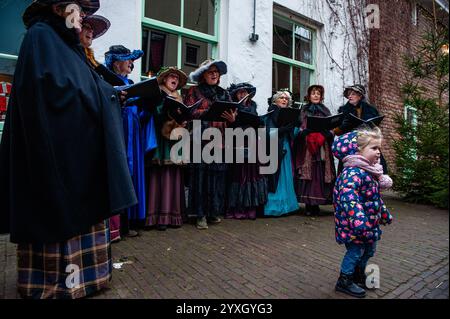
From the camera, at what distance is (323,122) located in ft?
15.0

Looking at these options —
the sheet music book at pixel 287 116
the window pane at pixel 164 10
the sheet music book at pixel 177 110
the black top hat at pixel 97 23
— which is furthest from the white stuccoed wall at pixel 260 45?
the black top hat at pixel 97 23

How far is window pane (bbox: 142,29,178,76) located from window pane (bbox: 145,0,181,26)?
0.68 ft

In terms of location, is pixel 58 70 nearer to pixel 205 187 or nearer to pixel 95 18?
pixel 95 18

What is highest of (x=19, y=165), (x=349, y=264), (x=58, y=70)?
(x=58, y=70)

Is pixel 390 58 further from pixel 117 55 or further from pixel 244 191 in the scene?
pixel 117 55

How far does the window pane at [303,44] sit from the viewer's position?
6883 millimetres

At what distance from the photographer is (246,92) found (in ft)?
15.3

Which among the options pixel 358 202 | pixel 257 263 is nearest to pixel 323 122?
pixel 257 263

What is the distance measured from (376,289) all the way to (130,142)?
2.63 m

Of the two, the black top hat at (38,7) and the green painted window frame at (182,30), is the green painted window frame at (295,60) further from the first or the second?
the black top hat at (38,7)

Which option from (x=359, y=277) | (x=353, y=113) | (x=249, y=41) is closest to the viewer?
(x=359, y=277)

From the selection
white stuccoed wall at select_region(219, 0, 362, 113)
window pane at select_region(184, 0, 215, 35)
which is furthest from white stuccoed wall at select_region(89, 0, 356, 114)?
window pane at select_region(184, 0, 215, 35)

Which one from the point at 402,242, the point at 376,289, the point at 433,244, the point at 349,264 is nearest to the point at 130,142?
the point at 349,264

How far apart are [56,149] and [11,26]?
2794mm
